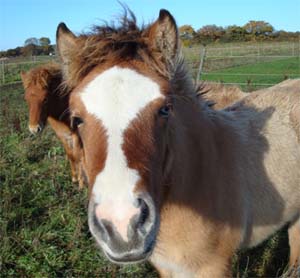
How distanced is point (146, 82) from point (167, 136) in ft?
1.29

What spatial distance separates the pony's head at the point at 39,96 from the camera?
684 centimetres

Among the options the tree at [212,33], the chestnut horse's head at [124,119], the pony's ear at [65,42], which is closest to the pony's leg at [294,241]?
the chestnut horse's head at [124,119]

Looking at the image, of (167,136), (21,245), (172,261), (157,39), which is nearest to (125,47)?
(157,39)

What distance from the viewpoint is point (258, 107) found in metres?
3.80

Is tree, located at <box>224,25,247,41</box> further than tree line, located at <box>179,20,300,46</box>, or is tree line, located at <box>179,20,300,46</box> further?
tree, located at <box>224,25,247,41</box>

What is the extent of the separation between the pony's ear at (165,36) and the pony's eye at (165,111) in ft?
1.11

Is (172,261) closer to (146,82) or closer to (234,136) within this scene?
(234,136)

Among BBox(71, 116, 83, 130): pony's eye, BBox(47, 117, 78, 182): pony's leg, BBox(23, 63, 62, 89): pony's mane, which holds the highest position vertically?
BBox(23, 63, 62, 89): pony's mane

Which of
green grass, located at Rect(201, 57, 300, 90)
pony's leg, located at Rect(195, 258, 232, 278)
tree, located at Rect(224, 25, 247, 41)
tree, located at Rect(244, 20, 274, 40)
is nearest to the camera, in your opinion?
pony's leg, located at Rect(195, 258, 232, 278)

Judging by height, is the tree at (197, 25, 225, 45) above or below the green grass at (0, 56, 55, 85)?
above

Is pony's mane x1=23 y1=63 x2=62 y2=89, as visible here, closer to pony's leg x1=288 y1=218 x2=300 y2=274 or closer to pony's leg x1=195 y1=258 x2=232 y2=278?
pony's leg x1=288 y1=218 x2=300 y2=274

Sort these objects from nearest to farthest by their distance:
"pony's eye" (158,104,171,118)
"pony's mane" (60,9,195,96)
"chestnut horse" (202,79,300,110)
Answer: "pony's eye" (158,104,171,118) → "pony's mane" (60,9,195,96) → "chestnut horse" (202,79,300,110)

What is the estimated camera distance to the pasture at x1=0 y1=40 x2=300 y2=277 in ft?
11.9

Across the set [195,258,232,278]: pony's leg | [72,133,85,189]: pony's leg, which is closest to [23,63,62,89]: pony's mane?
[72,133,85,189]: pony's leg
